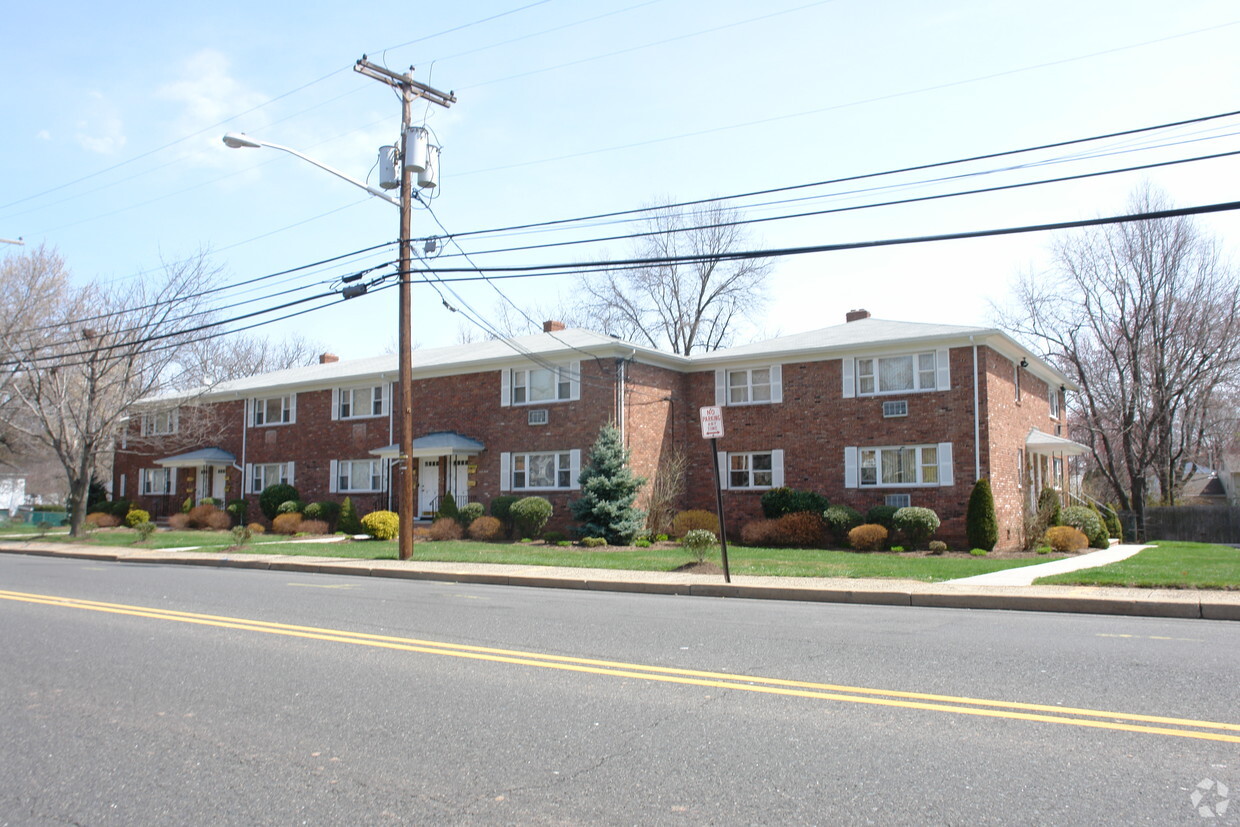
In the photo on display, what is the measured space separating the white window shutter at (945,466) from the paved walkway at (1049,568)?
3385 millimetres

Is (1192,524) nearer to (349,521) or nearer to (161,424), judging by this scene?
(349,521)

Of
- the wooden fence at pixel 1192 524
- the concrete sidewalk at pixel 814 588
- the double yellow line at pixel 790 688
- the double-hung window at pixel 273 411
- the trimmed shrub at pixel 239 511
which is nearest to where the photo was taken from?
the double yellow line at pixel 790 688

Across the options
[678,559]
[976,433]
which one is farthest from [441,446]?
[976,433]

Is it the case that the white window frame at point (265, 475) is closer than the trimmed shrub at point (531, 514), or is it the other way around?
the trimmed shrub at point (531, 514)

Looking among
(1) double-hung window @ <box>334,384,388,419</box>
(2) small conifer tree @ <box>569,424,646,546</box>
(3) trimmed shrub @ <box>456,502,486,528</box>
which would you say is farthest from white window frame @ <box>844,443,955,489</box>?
(1) double-hung window @ <box>334,384,388,419</box>

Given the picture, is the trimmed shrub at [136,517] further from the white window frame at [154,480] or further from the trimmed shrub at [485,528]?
the trimmed shrub at [485,528]

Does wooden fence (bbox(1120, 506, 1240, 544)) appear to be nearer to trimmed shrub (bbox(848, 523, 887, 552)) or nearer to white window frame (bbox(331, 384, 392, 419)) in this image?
trimmed shrub (bbox(848, 523, 887, 552))

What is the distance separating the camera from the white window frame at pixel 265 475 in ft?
111

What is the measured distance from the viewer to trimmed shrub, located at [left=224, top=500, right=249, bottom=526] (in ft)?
110

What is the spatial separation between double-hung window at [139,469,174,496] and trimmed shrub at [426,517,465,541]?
17055 mm

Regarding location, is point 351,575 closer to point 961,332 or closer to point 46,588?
point 46,588

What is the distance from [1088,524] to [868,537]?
270 inches

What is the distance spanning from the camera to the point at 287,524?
96.6ft

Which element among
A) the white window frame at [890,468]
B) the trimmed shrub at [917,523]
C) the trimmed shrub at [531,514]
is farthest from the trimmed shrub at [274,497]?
the trimmed shrub at [917,523]
